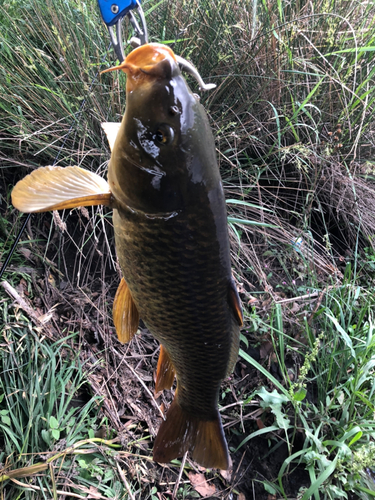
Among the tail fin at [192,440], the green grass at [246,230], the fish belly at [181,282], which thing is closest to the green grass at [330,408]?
the green grass at [246,230]

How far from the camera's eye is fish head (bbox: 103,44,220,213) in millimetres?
747

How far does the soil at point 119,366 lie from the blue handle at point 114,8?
45.8 inches

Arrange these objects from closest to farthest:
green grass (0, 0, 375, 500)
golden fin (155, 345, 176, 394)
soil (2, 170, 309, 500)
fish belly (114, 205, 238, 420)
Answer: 1. fish belly (114, 205, 238, 420)
2. golden fin (155, 345, 176, 394)
3. green grass (0, 0, 375, 500)
4. soil (2, 170, 309, 500)

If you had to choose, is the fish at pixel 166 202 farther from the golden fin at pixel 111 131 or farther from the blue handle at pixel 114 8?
the blue handle at pixel 114 8

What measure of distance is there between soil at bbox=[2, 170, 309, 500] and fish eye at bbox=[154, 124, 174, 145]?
48.3 inches

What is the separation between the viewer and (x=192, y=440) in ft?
4.38

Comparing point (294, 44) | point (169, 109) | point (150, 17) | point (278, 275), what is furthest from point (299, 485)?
point (150, 17)

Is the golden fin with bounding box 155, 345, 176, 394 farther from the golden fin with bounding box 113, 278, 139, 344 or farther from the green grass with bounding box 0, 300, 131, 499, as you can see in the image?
the green grass with bounding box 0, 300, 131, 499

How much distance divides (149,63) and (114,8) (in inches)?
11.4

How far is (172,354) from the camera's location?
1.13 meters

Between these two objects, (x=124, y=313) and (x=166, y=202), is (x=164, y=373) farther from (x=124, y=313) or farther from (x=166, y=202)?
(x=166, y=202)

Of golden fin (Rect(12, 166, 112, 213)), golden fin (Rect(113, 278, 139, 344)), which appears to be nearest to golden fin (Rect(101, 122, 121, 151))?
golden fin (Rect(12, 166, 112, 213))

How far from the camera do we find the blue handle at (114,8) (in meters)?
0.87

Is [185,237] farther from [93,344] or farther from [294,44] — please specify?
[294,44]
